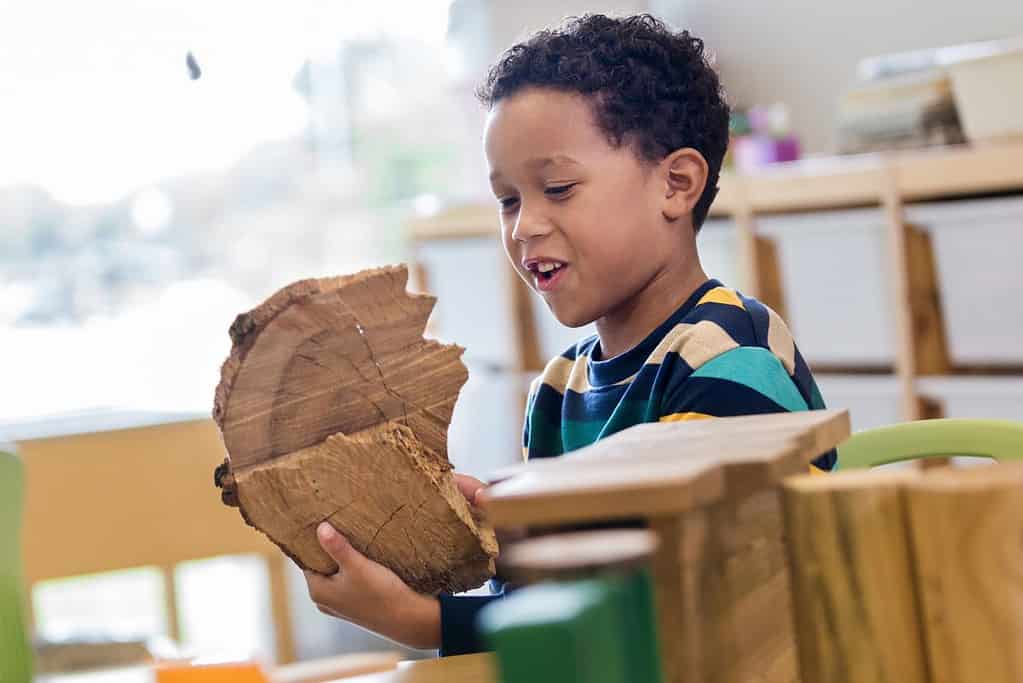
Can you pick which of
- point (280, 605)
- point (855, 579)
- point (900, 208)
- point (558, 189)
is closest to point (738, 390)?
point (558, 189)

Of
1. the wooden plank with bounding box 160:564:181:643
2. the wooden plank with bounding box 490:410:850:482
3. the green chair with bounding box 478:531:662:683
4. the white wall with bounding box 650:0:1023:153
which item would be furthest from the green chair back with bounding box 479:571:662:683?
the white wall with bounding box 650:0:1023:153

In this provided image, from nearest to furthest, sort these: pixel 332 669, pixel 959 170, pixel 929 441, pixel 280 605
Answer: pixel 929 441, pixel 332 669, pixel 959 170, pixel 280 605

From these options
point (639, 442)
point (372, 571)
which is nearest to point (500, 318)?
point (372, 571)

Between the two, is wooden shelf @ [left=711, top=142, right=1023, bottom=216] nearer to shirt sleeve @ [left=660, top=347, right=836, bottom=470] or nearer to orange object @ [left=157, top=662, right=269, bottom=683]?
shirt sleeve @ [left=660, top=347, right=836, bottom=470]

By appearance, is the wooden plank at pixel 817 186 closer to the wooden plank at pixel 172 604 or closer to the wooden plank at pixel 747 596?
the wooden plank at pixel 172 604

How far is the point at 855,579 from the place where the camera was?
2.29 ft

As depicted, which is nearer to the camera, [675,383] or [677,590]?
[677,590]

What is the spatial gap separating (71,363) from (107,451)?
146 centimetres

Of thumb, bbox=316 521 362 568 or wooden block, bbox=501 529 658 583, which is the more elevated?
wooden block, bbox=501 529 658 583

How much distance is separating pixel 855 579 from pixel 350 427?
0.45 meters

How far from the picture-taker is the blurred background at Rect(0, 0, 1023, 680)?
11.3ft

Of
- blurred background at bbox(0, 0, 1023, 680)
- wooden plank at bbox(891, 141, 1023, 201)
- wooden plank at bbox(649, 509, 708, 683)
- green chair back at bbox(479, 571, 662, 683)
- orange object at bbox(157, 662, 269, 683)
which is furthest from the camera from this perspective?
blurred background at bbox(0, 0, 1023, 680)

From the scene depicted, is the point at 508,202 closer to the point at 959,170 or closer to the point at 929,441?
the point at 929,441

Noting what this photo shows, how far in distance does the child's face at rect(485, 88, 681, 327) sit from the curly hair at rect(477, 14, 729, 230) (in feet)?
0.06
